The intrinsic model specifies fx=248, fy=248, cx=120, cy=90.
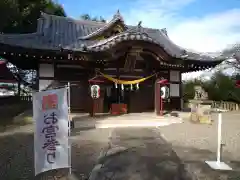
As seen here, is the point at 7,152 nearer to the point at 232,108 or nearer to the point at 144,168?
the point at 144,168

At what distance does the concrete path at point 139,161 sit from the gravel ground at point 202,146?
1.23 ft

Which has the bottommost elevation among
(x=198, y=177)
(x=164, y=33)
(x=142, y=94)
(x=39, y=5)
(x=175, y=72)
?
(x=198, y=177)

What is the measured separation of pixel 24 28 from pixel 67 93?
66.0 feet

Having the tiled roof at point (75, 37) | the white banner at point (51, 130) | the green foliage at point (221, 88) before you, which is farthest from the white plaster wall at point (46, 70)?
the green foliage at point (221, 88)

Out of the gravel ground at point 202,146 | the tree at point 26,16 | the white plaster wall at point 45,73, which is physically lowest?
the gravel ground at point 202,146

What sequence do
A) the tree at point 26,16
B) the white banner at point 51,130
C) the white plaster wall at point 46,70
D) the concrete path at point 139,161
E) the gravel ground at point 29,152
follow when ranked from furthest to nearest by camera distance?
1. the tree at point 26,16
2. the white plaster wall at point 46,70
3. the gravel ground at point 29,152
4. the concrete path at point 139,161
5. the white banner at point 51,130

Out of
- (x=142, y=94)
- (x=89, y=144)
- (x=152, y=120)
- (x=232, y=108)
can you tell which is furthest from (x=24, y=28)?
(x=232, y=108)

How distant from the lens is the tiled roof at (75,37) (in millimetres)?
11961

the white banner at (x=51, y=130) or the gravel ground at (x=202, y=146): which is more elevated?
the white banner at (x=51, y=130)

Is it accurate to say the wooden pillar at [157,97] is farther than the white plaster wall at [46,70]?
Yes

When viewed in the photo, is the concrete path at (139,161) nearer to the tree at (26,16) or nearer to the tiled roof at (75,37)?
the tiled roof at (75,37)

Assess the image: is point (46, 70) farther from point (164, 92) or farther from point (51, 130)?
point (51, 130)

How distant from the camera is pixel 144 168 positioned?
5.27 metres

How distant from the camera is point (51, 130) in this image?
4668 mm
